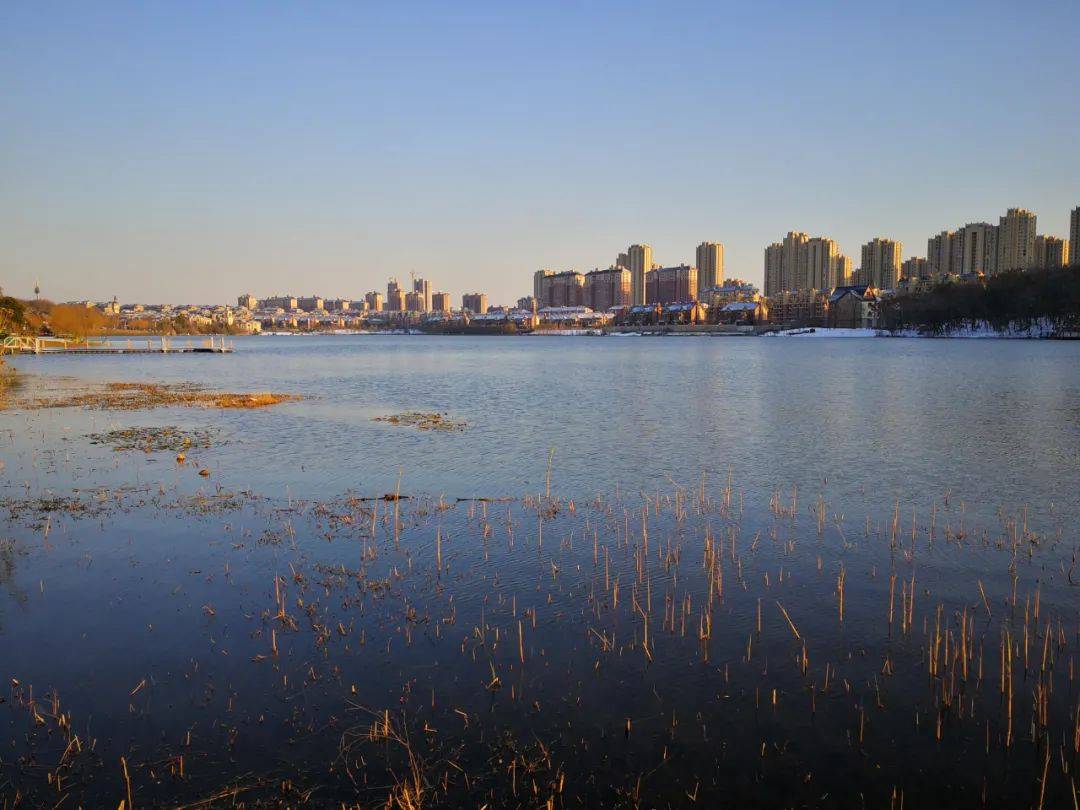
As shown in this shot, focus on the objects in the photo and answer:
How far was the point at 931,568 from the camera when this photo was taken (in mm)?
12961

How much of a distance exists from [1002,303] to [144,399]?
150 meters

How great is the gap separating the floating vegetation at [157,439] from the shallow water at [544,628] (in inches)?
65.4

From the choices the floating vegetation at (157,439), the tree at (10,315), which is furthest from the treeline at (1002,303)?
the tree at (10,315)

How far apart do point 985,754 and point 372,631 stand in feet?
24.0

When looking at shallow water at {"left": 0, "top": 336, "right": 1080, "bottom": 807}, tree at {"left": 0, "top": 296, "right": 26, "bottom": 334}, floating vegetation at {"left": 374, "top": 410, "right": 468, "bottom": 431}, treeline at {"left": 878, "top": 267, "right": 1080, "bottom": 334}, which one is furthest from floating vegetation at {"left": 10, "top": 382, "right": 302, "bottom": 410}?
treeline at {"left": 878, "top": 267, "right": 1080, "bottom": 334}

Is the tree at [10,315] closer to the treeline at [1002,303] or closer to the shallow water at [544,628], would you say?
the shallow water at [544,628]

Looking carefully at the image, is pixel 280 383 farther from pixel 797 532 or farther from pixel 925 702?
pixel 925 702

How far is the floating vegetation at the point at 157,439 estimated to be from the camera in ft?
82.2

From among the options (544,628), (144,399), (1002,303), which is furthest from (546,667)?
(1002,303)

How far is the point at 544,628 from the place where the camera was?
10.4 m

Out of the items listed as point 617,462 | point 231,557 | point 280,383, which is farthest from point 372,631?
point 280,383

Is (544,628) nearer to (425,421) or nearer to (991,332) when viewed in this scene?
(425,421)

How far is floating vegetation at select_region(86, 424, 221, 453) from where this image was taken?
25047mm

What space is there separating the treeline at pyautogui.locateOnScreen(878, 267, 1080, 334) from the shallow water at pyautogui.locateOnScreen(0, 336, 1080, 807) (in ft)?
426
